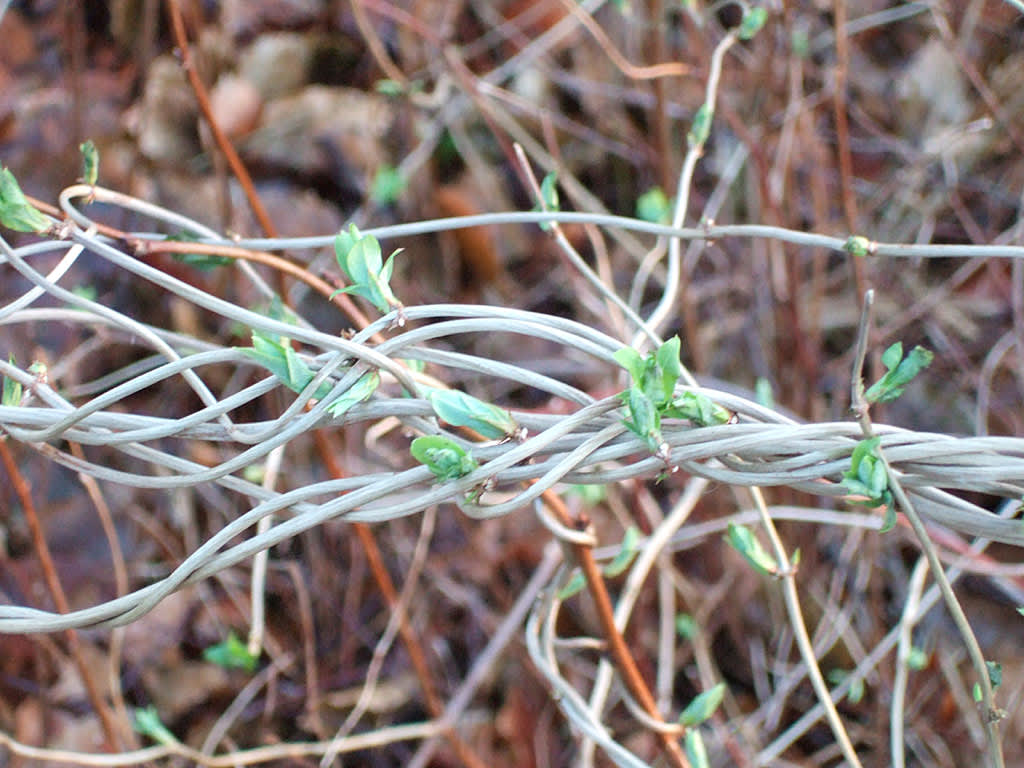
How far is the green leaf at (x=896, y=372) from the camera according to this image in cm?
39

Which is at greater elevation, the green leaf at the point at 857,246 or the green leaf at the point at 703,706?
the green leaf at the point at 857,246

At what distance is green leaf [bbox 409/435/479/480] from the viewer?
381 millimetres

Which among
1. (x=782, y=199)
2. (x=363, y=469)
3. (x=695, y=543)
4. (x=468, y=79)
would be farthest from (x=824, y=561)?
(x=468, y=79)

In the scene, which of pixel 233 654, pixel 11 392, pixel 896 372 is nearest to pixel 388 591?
pixel 233 654

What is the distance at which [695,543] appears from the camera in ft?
3.98

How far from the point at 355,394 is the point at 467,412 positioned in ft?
Result: 0.17

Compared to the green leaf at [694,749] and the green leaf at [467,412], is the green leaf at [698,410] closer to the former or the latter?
the green leaf at [467,412]

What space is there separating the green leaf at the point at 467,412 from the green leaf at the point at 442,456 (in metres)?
0.01

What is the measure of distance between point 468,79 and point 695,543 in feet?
2.29

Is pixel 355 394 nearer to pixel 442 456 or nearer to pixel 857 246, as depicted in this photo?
pixel 442 456

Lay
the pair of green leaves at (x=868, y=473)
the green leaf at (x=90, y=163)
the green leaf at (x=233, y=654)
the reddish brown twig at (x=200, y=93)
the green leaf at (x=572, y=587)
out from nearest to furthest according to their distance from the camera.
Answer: the pair of green leaves at (x=868, y=473) < the green leaf at (x=90, y=163) < the green leaf at (x=572, y=587) < the reddish brown twig at (x=200, y=93) < the green leaf at (x=233, y=654)

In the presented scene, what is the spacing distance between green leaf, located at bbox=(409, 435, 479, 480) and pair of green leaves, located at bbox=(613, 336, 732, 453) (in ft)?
0.24

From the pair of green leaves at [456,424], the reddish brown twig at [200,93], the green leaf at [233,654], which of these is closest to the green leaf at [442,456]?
→ the pair of green leaves at [456,424]

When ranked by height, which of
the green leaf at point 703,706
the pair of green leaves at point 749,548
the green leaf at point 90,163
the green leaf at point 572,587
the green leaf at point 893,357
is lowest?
the green leaf at point 703,706
